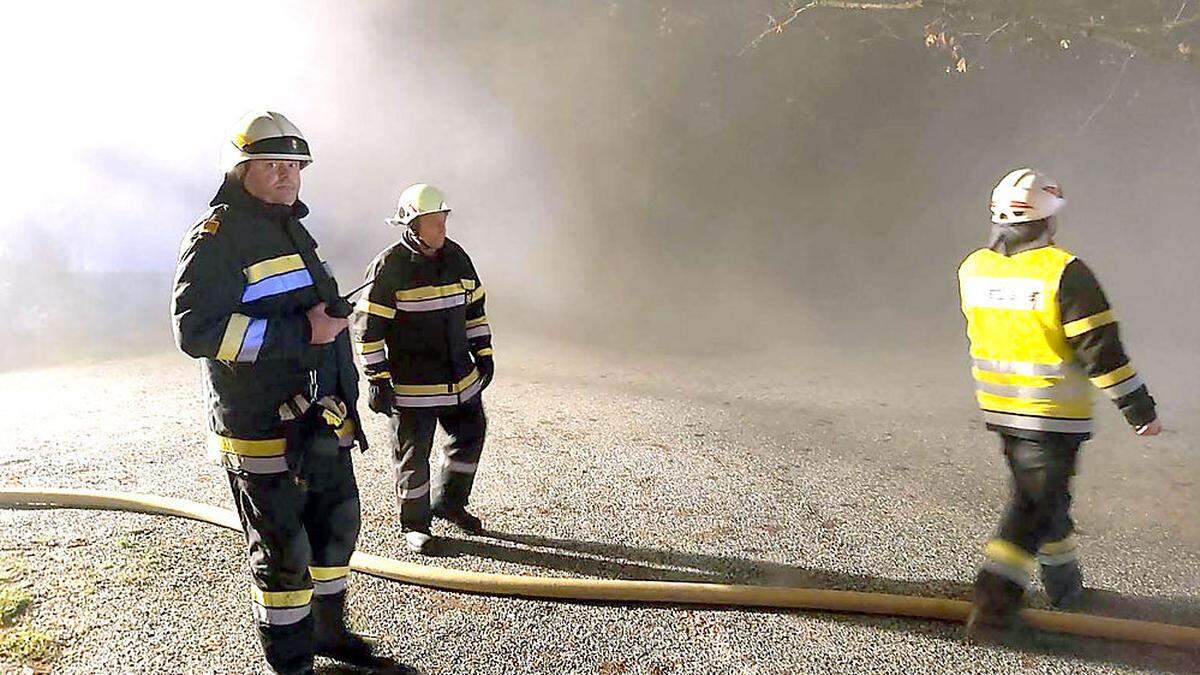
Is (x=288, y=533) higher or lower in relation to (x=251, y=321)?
lower

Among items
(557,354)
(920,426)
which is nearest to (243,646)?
(920,426)

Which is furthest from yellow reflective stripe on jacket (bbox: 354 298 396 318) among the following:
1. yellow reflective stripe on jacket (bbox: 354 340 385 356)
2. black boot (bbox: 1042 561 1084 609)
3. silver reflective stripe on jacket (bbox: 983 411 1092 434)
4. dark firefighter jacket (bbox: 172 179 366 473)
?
black boot (bbox: 1042 561 1084 609)

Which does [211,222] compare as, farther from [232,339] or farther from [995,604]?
[995,604]

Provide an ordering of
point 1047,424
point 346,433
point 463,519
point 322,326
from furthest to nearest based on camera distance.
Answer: point 463,519 → point 1047,424 → point 346,433 → point 322,326

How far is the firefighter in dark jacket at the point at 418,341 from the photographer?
3.23 m

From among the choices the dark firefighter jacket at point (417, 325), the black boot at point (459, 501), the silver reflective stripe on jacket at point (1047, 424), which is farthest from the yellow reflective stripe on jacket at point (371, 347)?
the silver reflective stripe on jacket at point (1047, 424)

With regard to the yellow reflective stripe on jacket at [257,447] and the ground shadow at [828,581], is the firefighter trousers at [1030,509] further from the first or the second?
the yellow reflective stripe on jacket at [257,447]

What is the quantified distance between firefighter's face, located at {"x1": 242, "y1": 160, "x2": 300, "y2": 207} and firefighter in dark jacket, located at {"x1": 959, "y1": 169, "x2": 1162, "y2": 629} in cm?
220

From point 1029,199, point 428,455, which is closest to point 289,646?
point 428,455

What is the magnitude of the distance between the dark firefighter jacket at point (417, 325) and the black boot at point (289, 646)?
1.18 m

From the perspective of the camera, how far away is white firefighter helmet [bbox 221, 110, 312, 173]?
2.14m

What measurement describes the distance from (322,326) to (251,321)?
0.18 m

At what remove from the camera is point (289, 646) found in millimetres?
2260

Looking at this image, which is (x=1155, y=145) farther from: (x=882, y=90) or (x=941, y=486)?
(x=941, y=486)
